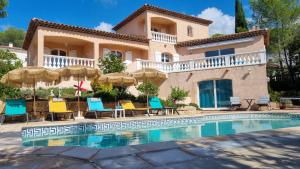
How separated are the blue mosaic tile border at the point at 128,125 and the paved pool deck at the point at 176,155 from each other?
9.95ft

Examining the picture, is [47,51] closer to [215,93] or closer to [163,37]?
[163,37]


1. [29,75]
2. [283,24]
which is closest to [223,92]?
[283,24]

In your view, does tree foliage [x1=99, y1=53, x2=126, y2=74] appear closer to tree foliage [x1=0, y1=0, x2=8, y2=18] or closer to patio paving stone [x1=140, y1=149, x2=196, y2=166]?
tree foliage [x1=0, y1=0, x2=8, y2=18]

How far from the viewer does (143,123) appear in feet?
32.6

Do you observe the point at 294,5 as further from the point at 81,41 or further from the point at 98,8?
the point at 98,8

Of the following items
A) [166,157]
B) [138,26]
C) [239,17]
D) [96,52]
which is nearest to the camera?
[166,157]

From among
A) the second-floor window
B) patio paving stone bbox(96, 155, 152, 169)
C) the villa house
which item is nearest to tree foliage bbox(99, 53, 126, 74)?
the villa house

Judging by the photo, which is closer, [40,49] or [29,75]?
[29,75]

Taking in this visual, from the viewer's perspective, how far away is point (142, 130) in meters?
9.03

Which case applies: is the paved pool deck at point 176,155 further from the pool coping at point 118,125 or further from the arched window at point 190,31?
the arched window at point 190,31

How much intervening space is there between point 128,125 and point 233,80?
33.3 feet

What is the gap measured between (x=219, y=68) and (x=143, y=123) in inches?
376

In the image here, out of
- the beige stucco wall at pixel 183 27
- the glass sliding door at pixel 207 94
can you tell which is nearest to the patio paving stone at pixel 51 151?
the glass sliding door at pixel 207 94

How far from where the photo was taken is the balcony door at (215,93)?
17.5 m
